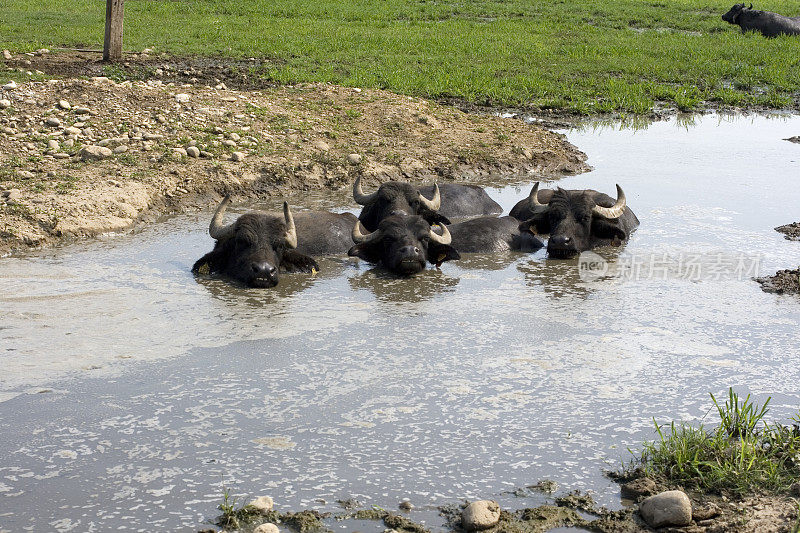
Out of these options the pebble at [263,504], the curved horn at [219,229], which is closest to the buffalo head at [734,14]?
the curved horn at [219,229]

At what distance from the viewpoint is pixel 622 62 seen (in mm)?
19797

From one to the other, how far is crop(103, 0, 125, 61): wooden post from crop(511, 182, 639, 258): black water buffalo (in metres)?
9.64

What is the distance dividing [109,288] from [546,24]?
18949mm

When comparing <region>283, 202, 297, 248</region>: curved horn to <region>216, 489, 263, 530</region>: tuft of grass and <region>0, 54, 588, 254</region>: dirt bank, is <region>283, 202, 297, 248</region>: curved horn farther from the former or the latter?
<region>216, 489, 263, 530</region>: tuft of grass

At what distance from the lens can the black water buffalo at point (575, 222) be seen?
9039 mm

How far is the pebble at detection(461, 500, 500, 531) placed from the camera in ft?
14.1

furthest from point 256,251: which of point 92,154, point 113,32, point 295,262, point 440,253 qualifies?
point 113,32

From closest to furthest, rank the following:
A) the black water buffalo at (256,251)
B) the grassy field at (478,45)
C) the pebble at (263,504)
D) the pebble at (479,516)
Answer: the pebble at (479,516) < the pebble at (263,504) < the black water buffalo at (256,251) < the grassy field at (478,45)

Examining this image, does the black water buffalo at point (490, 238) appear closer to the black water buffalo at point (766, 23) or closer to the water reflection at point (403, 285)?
the water reflection at point (403, 285)

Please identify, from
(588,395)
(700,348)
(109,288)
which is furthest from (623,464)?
(109,288)

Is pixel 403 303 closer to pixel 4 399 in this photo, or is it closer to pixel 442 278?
pixel 442 278

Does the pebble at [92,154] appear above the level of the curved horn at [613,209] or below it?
below

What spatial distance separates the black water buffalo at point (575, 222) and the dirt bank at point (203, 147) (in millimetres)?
2846

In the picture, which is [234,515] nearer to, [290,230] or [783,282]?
[290,230]
